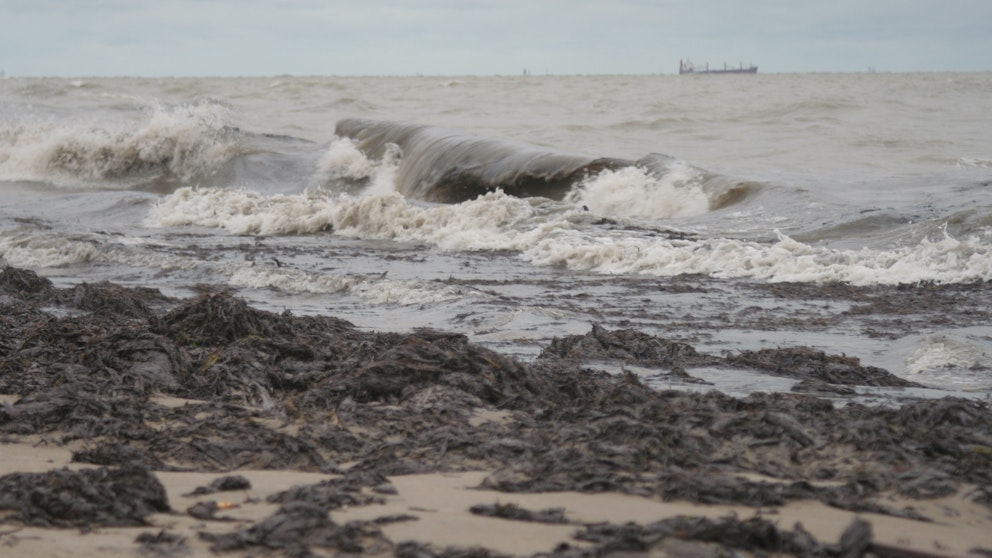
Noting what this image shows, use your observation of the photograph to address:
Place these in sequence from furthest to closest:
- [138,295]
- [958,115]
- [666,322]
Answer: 1. [958,115]
2. [138,295]
3. [666,322]

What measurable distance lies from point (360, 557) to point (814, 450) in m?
1.81

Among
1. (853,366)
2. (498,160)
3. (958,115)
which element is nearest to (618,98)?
(958,115)

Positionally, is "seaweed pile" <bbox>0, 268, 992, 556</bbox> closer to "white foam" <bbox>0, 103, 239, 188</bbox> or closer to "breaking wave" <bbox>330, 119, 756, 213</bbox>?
"breaking wave" <bbox>330, 119, 756, 213</bbox>

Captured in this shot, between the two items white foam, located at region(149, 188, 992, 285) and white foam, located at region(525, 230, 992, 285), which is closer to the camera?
white foam, located at region(525, 230, 992, 285)

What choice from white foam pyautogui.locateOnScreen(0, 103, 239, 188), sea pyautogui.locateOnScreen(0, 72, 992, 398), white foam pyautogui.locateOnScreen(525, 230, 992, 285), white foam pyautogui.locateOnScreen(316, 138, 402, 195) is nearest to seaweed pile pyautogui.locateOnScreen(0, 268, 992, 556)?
sea pyautogui.locateOnScreen(0, 72, 992, 398)

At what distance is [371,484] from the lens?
3.49 m

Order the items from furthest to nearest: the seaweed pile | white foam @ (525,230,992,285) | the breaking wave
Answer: the breaking wave → white foam @ (525,230,992,285) → the seaweed pile

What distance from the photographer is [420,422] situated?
4.43m

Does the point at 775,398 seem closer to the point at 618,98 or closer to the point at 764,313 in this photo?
the point at 764,313

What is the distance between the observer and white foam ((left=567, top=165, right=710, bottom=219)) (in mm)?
16923

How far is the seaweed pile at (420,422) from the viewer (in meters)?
3.36

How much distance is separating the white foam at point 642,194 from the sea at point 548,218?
5 centimetres

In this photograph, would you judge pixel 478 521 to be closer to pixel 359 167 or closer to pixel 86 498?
pixel 86 498

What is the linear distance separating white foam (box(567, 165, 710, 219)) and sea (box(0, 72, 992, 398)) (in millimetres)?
46
